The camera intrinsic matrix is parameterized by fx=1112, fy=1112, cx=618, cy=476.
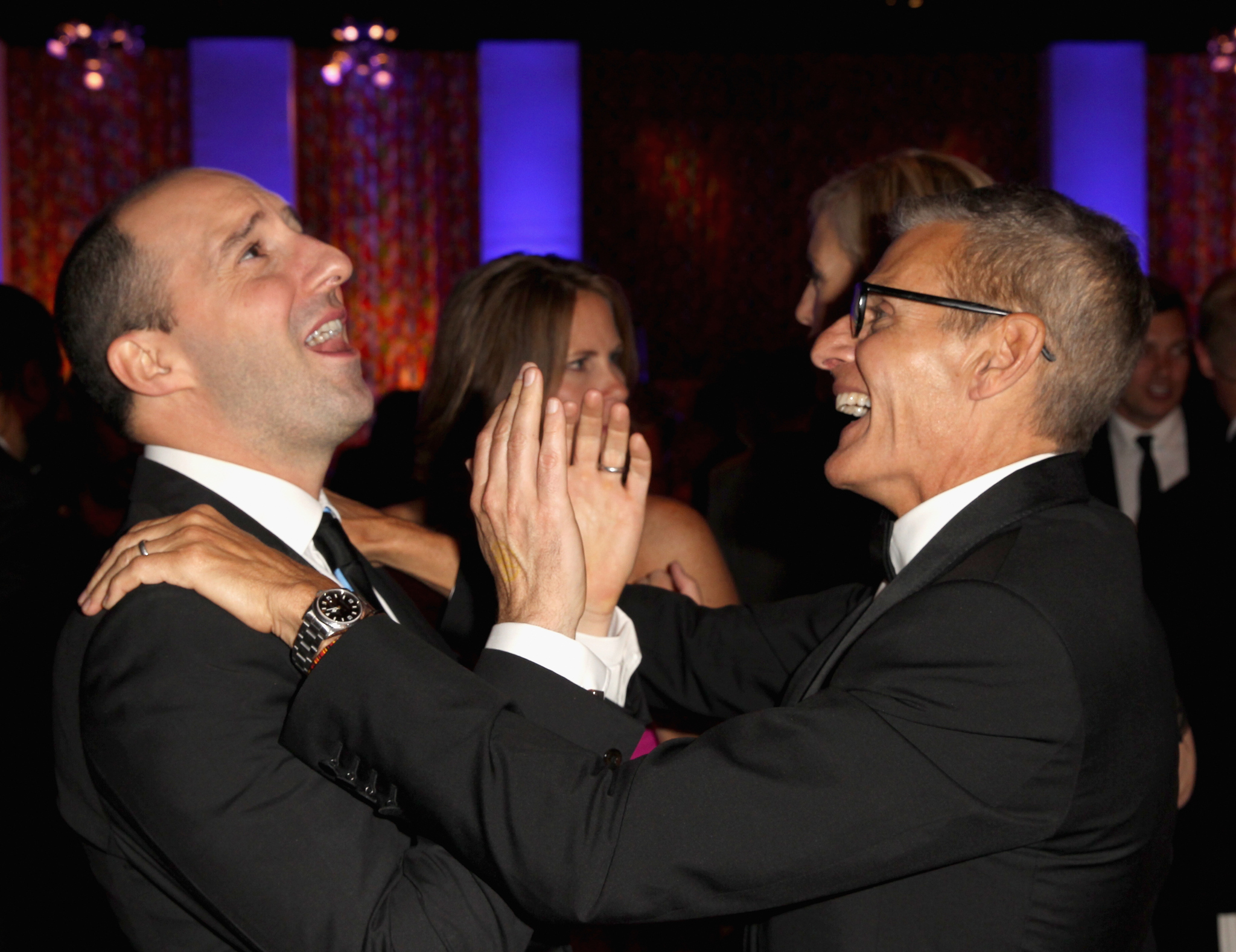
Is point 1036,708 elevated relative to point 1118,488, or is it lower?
elevated

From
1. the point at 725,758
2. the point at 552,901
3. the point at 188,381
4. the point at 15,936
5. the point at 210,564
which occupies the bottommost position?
the point at 15,936

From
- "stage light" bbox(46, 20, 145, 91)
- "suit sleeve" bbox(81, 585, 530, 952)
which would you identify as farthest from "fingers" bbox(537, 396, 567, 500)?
"stage light" bbox(46, 20, 145, 91)

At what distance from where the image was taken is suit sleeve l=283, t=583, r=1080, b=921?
1.11 metres

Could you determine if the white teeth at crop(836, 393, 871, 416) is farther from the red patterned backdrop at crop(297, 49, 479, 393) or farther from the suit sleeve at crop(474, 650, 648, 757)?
the red patterned backdrop at crop(297, 49, 479, 393)

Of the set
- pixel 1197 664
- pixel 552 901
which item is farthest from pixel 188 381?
pixel 1197 664

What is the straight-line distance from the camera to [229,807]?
1151 millimetres

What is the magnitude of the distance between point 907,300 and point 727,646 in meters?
0.71

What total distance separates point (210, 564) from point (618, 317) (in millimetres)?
1588

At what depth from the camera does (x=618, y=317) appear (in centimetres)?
269

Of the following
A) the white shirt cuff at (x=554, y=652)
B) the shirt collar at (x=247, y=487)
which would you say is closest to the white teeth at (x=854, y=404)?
the white shirt cuff at (x=554, y=652)

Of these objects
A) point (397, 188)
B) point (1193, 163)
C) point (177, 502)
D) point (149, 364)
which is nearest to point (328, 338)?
point (149, 364)

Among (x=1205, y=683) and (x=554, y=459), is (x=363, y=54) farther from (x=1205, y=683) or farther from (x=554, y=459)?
(x=554, y=459)

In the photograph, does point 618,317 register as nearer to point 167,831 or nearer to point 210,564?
point 210,564

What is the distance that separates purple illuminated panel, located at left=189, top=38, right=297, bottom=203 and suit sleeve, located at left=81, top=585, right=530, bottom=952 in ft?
29.3
